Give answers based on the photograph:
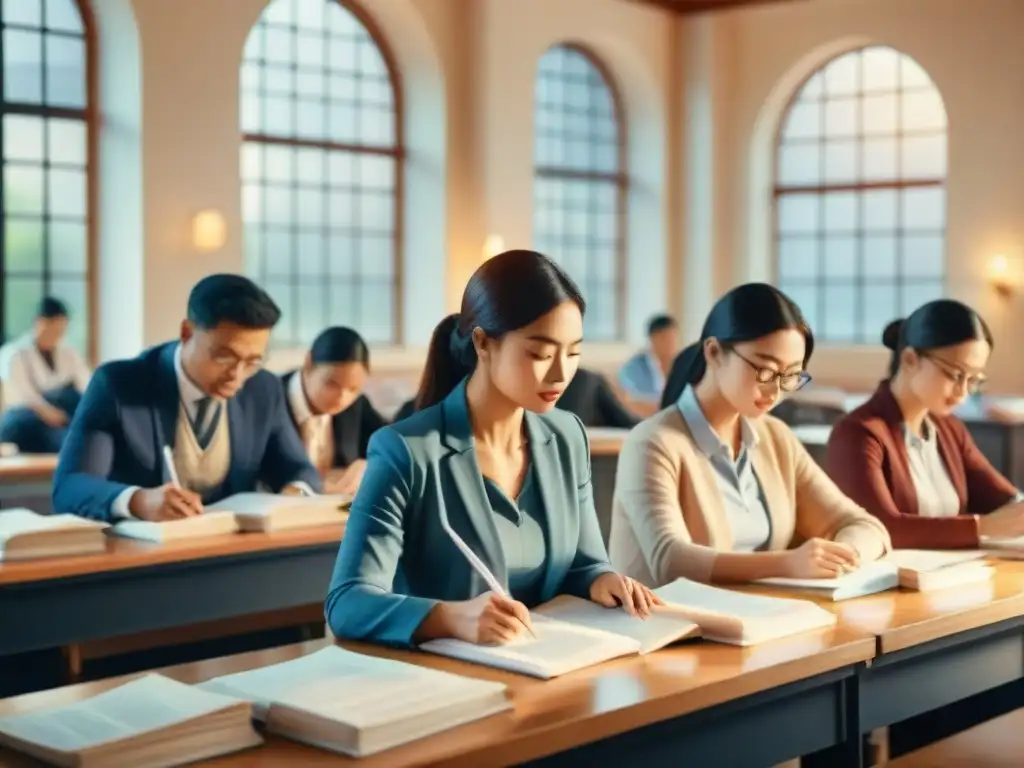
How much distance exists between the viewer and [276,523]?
3738 mm

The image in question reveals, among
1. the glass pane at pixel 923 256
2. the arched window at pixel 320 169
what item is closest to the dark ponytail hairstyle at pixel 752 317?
the arched window at pixel 320 169

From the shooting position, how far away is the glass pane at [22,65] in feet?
27.2

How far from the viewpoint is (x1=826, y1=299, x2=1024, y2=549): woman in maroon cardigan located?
3516mm

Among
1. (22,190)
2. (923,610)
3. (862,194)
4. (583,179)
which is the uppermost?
(583,179)

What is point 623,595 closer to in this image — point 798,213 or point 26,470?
point 26,470

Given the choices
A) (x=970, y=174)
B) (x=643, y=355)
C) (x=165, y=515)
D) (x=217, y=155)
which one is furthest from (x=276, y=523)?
(x=970, y=174)

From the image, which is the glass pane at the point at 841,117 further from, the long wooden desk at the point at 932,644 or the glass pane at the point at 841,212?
the long wooden desk at the point at 932,644

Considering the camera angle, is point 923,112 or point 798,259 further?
point 798,259

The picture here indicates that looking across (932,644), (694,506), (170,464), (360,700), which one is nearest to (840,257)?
(170,464)

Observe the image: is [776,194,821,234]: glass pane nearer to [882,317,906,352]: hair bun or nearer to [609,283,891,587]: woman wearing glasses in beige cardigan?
[882,317,906,352]: hair bun

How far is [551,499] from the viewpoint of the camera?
2605 millimetres

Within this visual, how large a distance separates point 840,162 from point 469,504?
9.80 meters

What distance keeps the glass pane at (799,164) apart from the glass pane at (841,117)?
0.61 feet

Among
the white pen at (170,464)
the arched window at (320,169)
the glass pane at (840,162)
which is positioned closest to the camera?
the white pen at (170,464)
